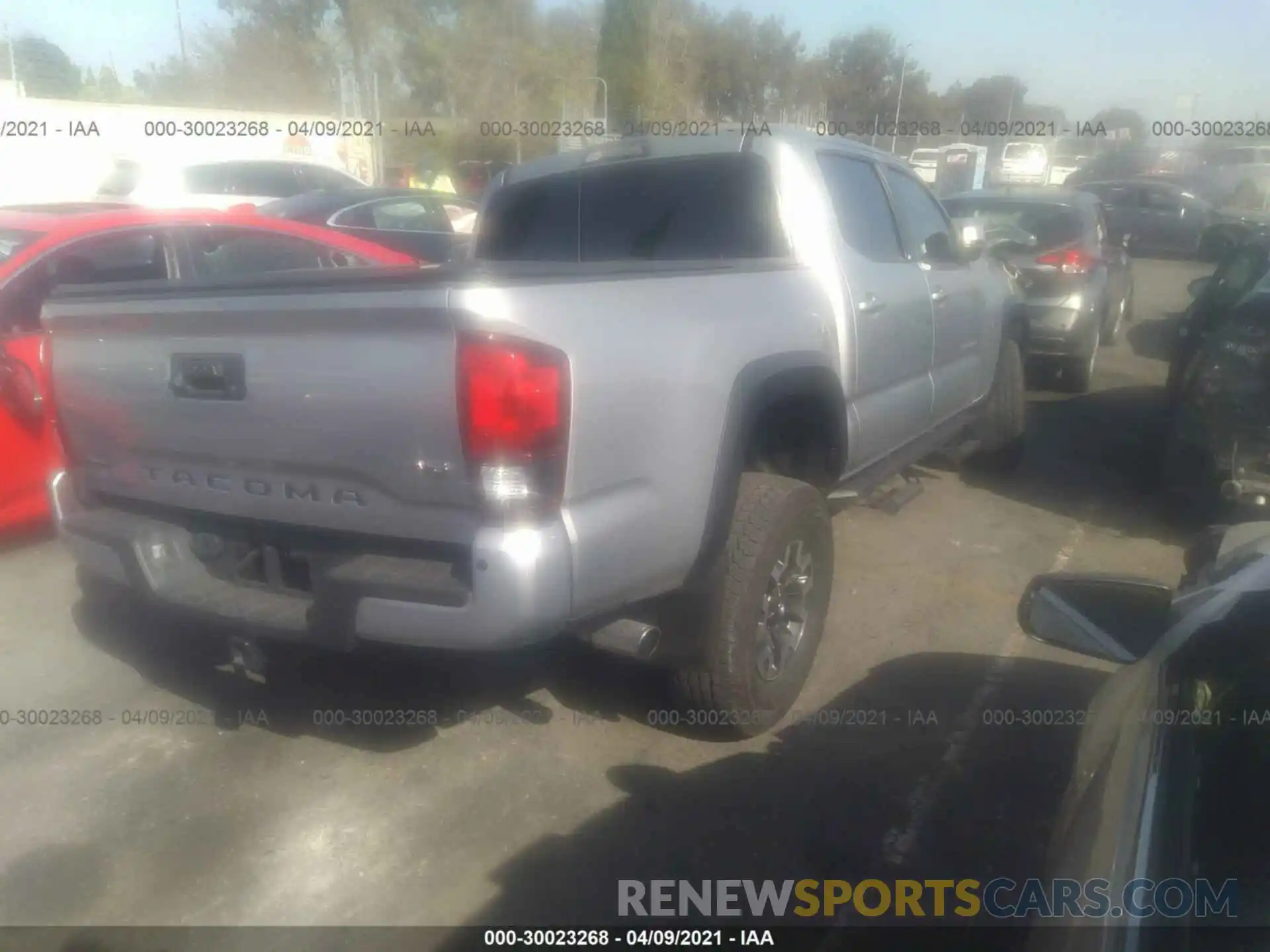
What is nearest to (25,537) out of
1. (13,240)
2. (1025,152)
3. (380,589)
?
(13,240)

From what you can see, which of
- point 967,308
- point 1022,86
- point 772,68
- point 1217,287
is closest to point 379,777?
point 967,308

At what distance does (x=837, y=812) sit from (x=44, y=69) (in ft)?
163

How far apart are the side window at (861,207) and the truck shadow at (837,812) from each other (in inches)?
73.7

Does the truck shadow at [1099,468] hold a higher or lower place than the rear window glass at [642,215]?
lower

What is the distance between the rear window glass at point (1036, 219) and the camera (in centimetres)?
893

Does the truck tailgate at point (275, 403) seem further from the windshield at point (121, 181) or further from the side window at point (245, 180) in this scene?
the side window at point (245, 180)

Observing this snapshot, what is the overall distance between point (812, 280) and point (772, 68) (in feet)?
93.0

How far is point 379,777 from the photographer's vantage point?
3.42 metres

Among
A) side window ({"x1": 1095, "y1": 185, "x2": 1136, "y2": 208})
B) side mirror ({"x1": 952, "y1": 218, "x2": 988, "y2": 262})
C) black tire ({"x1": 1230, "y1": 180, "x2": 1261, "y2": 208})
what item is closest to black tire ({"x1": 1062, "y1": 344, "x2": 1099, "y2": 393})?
side mirror ({"x1": 952, "y1": 218, "x2": 988, "y2": 262})

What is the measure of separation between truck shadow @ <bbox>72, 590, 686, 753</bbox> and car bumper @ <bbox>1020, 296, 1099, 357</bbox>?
598 centimetres

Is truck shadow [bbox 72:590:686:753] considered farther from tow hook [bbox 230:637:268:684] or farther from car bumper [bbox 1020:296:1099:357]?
car bumper [bbox 1020:296:1099:357]

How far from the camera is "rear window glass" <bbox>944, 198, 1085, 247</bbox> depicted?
8.93 m

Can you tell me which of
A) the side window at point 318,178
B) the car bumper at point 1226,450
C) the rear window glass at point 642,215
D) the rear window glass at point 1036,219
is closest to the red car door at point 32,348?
A: the rear window glass at point 642,215

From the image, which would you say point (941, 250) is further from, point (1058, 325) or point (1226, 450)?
point (1058, 325)
